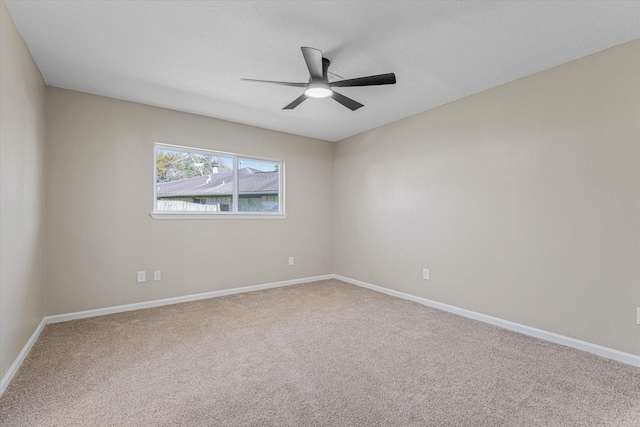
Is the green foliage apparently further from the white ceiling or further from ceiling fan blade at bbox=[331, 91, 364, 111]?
ceiling fan blade at bbox=[331, 91, 364, 111]

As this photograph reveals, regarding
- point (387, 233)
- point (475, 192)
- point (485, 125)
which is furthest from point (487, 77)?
point (387, 233)

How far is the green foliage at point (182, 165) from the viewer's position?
3.77 m

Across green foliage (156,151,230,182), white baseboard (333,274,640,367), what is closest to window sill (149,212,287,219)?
green foliage (156,151,230,182)

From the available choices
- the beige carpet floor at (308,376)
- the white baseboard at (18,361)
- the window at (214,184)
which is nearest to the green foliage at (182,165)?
the window at (214,184)

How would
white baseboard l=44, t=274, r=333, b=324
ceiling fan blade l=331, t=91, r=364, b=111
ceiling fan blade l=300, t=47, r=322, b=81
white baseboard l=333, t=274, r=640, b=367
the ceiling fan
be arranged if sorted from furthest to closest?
1. white baseboard l=44, t=274, r=333, b=324
2. ceiling fan blade l=331, t=91, r=364, b=111
3. white baseboard l=333, t=274, r=640, b=367
4. the ceiling fan
5. ceiling fan blade l=300, t=47, r=322, b=81

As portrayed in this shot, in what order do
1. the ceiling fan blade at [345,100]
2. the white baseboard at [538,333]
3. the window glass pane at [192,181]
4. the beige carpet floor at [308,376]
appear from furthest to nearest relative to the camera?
1. the window glass pane at [192,181]
2. the ceiling fan blade at [345,100]
3. the white baseboard at [538,333]
4. the beige carpet floor at [308,376]

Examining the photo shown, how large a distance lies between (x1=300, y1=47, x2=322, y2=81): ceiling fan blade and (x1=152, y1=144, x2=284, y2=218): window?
230 centimetres

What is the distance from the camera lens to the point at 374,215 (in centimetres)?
448

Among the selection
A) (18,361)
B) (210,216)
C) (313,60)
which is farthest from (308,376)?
(210,216)

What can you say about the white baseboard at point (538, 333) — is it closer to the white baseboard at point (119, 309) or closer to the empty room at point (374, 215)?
the empty room at point (374, 215)

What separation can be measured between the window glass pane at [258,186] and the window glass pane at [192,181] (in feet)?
0.57

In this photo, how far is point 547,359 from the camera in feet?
7.53

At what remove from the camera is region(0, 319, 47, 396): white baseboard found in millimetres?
1853

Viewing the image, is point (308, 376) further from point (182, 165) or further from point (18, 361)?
point (182, 165)
